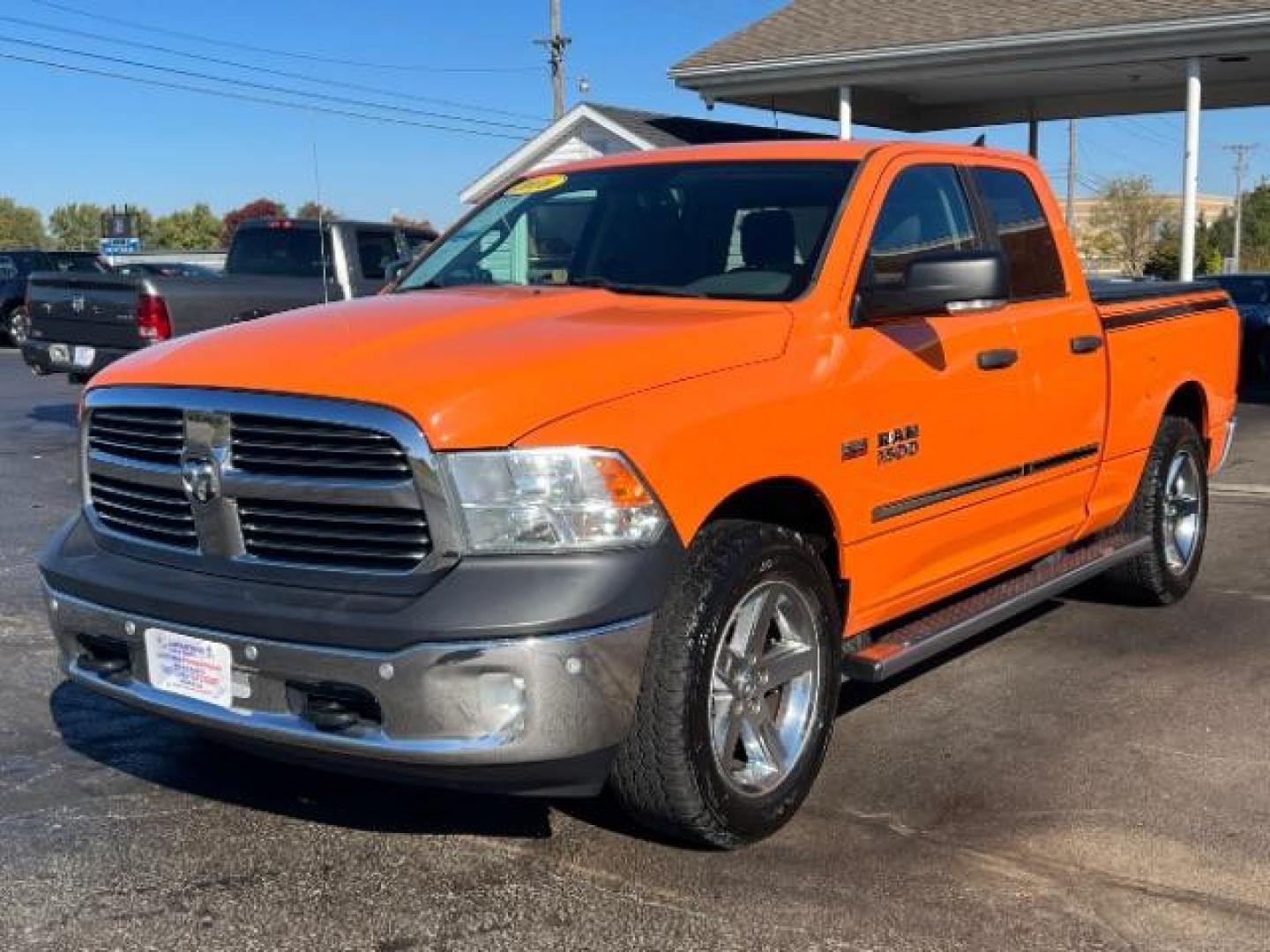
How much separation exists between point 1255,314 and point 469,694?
15771 mm

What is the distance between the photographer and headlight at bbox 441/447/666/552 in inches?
130

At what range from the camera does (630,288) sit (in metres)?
4.59

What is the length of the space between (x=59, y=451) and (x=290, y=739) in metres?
9.29

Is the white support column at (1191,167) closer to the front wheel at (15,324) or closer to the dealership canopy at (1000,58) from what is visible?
the dealership canopy at (1000,58)

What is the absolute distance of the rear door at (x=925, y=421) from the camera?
4230 millimetres

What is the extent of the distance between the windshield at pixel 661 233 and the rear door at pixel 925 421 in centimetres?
24

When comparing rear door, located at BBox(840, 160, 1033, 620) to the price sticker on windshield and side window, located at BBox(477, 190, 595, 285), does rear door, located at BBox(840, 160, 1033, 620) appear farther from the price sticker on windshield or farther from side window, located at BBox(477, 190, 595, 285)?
the price sticker on windshield

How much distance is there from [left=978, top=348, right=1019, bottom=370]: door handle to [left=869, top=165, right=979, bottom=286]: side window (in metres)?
0.40

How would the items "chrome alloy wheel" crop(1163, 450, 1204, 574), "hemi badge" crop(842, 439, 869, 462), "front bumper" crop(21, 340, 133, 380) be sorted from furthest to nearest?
"front bumper" crop(21, 340, 133, 380) < "chrome alloy wheel" crop(1163, 450, 1204, 574) < "hemi badge" crop(842, 439, 869, 462)

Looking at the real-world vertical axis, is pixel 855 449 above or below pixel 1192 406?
above

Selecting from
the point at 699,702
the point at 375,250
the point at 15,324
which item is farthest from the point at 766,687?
the point at 15,324

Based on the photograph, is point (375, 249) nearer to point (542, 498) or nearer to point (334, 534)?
point (334, 534)

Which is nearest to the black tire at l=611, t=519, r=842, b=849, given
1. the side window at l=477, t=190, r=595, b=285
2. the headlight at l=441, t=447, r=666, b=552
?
the headlight at l=441, t=447, r=666, b=552

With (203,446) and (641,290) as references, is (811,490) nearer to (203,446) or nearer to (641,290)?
(641,290)
